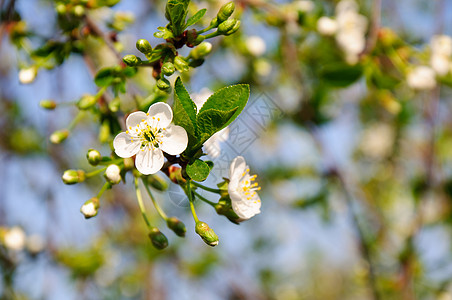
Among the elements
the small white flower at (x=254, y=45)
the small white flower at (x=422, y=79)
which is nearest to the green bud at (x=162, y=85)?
the small white flower at (x=254, y=45)

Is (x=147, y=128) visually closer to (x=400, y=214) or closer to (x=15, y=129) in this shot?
(x=15, y=129)

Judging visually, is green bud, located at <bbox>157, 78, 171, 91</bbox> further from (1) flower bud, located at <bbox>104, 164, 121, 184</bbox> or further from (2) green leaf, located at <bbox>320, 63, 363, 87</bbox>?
(2) green leaf, located at <bbox>320, 63, 363, 87</bbox>

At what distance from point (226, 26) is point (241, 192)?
408 millimetres

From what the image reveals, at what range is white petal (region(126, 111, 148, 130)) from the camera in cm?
106

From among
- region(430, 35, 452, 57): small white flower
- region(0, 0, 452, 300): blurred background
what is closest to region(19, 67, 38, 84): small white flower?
region(0, 0, 452, 300): blurred background

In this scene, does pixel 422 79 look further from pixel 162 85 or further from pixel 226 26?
pixel 162 85

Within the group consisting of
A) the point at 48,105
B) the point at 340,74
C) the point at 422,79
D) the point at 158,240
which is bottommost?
the point at 422,79

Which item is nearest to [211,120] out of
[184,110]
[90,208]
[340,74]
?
[184,110]

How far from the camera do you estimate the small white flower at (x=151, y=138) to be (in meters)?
0.96

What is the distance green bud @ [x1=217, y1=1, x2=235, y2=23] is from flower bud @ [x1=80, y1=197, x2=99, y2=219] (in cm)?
55

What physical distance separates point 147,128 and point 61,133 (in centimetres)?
44

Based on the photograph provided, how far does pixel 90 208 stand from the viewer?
3.52ft

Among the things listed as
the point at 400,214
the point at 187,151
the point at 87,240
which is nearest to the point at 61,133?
the point at 187,151

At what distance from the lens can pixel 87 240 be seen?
3225mm
